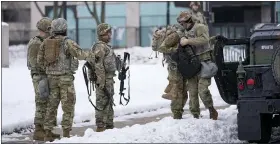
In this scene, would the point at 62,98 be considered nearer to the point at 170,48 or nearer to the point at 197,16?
the point at 170,48

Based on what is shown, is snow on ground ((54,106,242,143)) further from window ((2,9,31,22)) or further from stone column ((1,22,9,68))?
window ((2,9,31,22))

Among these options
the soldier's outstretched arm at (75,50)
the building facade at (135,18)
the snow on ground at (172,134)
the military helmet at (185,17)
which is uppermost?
the building facade at (135,18)

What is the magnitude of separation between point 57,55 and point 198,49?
7.42 ft

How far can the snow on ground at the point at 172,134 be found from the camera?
7.41 metres

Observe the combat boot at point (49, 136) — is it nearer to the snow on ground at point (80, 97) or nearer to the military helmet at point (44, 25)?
the snow on ground at point (80, 97)

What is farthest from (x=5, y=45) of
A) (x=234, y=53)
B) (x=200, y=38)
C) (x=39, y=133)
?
(x=200, y=38)

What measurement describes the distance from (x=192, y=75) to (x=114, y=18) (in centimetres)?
2973

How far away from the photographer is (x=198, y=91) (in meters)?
9.07

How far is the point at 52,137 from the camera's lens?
328 inches

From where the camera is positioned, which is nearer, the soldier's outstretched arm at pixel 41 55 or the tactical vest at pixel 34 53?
the soldier's outstretched arm at pixel 41 55

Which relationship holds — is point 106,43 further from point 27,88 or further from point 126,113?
point 27,88

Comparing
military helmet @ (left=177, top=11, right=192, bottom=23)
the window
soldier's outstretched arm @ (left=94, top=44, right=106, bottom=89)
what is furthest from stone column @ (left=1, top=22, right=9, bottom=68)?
the window

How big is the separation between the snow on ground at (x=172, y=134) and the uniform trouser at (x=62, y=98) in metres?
0.41


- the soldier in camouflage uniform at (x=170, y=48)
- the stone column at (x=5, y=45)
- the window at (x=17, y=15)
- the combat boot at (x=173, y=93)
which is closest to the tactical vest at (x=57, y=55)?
the soldier in camouflage uniform at (x=170, y=48)
